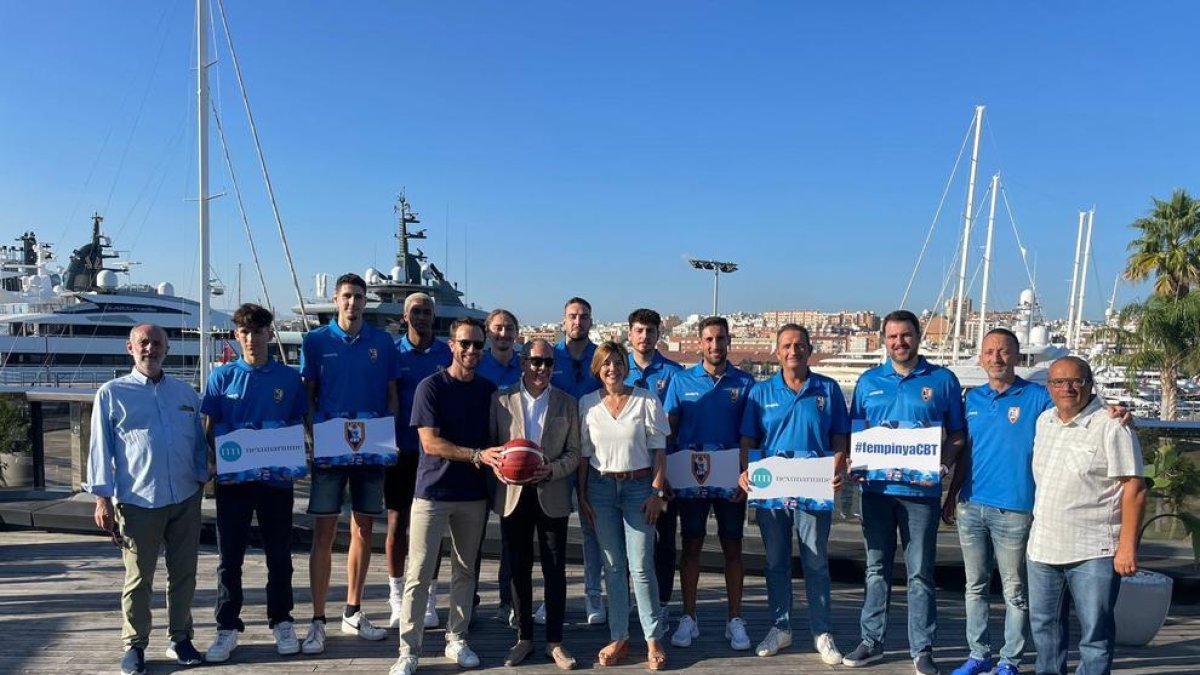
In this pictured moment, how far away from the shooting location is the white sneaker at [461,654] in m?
4.15

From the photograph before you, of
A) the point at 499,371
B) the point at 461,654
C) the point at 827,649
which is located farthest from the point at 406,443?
the point at 827,649

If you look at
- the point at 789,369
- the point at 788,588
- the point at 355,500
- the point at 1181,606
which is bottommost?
the point at 1181,606

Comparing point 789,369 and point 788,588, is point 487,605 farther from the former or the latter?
point 789,369

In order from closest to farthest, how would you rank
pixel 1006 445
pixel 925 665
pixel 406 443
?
pixel 1006 445 → pixel 925 665 → pixel 406 443

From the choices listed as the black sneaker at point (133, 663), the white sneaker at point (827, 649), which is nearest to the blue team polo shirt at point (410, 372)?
the black sneaker at point (133, 663)

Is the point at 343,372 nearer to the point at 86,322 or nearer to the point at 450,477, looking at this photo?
the point at 450,477

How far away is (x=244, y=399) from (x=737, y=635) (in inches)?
130

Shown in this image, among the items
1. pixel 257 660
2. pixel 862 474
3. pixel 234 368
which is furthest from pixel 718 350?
pixel 257 660

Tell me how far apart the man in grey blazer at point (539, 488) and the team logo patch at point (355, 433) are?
2.92 ft

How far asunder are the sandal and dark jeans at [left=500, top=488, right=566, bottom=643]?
0.89ft

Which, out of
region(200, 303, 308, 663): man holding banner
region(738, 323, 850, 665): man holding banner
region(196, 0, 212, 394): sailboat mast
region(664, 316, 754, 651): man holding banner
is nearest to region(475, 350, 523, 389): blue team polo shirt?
region(664, 316, 754, 651): man holding banner

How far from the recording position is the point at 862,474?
165 inches

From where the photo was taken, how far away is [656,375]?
4793 mm

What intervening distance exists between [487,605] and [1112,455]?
397 cm
